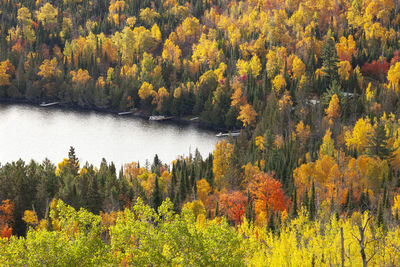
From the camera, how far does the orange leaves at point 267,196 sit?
308ft

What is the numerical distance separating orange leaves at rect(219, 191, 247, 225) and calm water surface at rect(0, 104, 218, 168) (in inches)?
2076

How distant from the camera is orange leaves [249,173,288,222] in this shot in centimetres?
9394

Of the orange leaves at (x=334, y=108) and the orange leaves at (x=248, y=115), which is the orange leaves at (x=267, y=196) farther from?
the orange leaves at (x=248, y=115)

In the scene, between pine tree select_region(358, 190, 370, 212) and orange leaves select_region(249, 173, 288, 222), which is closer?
orange leaves select_region(249, 173, 288, 222)

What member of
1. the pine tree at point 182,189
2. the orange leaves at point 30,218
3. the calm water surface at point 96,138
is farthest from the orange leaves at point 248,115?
the orange leaves at point 30,218

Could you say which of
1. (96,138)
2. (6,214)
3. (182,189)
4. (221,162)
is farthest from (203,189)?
(96,138)

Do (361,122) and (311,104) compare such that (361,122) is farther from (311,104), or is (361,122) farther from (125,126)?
(125,126)

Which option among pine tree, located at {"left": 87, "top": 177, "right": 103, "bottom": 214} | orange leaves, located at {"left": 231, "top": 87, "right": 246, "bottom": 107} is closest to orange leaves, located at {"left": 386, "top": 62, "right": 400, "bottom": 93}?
orange leaves, located at {"left": 231, "top": 87, "right": 246, "bottom": 107}

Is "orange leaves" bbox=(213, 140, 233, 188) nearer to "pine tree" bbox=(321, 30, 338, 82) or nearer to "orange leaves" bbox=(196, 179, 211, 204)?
"orange leaves" bbox=(196, 179, 211, 204)

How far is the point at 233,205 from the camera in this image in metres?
93.2

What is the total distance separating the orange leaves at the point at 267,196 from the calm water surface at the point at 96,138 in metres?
52.0

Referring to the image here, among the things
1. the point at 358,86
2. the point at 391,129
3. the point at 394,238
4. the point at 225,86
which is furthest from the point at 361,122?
the point at 394,238

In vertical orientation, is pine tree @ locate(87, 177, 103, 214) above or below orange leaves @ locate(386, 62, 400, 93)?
below

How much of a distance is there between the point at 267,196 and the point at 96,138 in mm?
85203
